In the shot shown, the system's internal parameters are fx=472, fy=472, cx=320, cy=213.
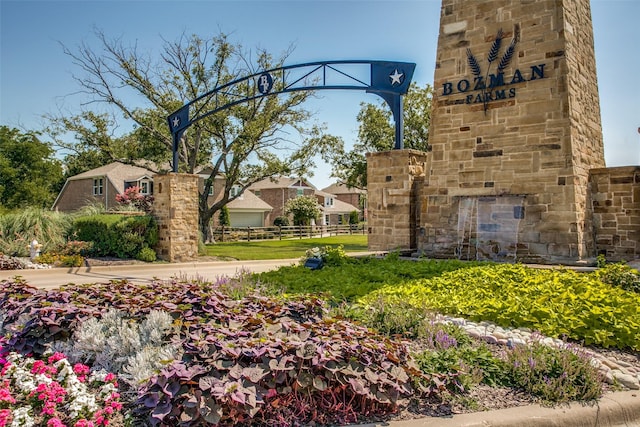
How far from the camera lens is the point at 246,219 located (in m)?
44.3

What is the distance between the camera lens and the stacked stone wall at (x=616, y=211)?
393 inches

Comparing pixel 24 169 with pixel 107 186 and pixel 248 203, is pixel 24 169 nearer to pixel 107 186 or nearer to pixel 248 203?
pixel 107 186

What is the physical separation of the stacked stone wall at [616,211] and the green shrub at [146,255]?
1216 centimetres

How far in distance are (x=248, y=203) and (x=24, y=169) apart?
60.9 feet

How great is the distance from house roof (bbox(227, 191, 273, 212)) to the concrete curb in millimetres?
39388

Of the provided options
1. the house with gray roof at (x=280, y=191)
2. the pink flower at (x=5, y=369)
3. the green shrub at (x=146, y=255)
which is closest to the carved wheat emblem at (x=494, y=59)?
the pink flower at (x=5, y=369)

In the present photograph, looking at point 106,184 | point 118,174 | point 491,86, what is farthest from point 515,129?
point 118,174

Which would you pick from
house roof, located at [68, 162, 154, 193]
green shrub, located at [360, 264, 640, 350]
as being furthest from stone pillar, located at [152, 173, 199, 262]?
house roof, located at [68, 162, 154, 193]

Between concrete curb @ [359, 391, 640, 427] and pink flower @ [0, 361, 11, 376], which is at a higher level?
pink flower @ [0, 361, 11, 376]

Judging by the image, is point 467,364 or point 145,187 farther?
point 145,187

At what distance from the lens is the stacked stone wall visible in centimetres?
998

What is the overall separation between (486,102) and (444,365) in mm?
8445

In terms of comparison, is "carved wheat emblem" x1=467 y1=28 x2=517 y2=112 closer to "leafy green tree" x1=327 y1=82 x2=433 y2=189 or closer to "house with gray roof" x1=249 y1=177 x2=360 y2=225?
"leafy green tree" x1=327 y1=82 x2=433 y2=189

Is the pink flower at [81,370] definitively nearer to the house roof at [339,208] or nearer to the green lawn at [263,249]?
the green lawn at [263,249]
